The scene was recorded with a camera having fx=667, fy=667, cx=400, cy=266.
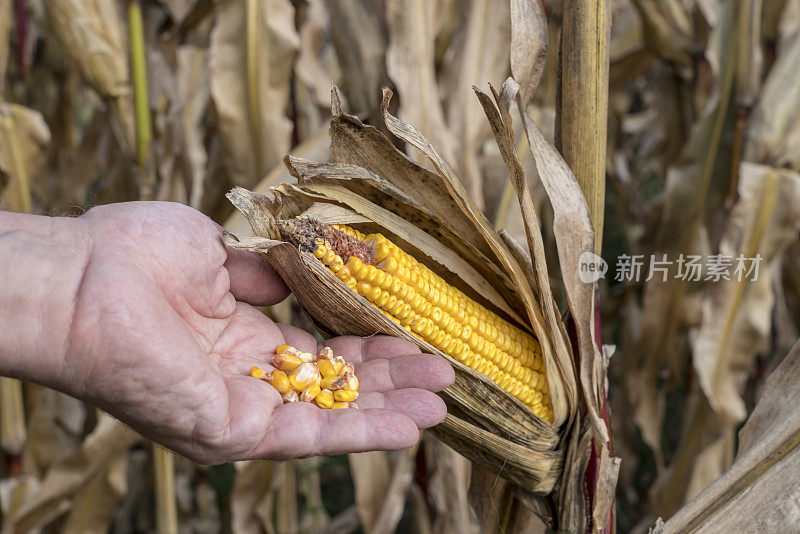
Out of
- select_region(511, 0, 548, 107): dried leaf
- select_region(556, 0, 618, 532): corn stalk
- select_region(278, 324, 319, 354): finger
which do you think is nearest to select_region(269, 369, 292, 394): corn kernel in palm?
select_region(278, 324, 319, 354): finger

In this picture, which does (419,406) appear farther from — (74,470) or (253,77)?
(74,470)

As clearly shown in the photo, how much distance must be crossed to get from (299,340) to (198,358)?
0.28 metres

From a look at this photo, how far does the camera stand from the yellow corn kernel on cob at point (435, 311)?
3.48 feet

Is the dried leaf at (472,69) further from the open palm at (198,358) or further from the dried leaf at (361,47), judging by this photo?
the open palm at (198,358)

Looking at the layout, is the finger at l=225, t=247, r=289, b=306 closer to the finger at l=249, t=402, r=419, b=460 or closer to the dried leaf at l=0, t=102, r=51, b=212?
the finger at l=249, t=402, r=419, b=460

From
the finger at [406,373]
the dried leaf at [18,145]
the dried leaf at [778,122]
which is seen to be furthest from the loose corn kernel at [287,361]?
the dried leaf at [778,122]

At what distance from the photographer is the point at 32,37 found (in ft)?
9.45

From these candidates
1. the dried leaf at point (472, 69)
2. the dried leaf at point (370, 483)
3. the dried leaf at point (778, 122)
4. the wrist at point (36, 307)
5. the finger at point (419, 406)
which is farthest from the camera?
the dried leaf at point (370, 483)

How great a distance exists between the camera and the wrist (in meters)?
0.92

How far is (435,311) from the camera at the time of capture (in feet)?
3.61

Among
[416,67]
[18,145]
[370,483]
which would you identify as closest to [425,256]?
[416,67]

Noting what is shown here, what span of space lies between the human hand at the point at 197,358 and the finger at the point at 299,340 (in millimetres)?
47

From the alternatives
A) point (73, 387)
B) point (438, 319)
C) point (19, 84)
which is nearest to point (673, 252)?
point (438, 319)

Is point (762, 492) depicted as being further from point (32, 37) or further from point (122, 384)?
point (32, 37)
